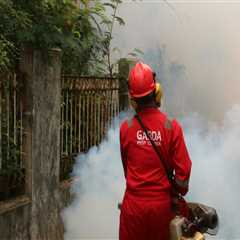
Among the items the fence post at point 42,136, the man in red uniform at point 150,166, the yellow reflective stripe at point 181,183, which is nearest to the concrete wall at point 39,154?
the fence post at point 42,136

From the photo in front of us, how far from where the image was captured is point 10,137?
5.15 metres

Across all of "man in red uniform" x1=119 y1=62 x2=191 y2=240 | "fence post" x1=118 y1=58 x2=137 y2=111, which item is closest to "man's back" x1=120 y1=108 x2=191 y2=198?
"man in red uniform" x1=119 y1=62 x2=191 y2=240

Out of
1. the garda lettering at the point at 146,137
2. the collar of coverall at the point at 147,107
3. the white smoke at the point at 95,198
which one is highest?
the collar of coverall at the point at 147,107

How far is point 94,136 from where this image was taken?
6.97 m

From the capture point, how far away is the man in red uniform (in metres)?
3.88

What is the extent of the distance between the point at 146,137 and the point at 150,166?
0.23 meters

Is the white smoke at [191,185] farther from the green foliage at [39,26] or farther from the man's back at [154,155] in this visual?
the man's back at [154,155]

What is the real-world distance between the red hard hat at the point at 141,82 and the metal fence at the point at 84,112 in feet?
7.36

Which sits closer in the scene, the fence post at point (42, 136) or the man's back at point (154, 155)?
the man's back at point (154, 155)

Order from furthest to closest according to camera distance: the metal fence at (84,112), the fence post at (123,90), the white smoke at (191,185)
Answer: the fence post at (123,90) < the metal fence at (84,112) < the white smoke at (191,185)

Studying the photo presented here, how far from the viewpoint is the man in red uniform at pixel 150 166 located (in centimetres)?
388

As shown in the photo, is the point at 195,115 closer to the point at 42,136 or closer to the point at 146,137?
the point at 42,136

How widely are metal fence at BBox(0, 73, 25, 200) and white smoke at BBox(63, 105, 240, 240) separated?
101 centimetres

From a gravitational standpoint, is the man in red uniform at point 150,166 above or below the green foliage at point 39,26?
below
